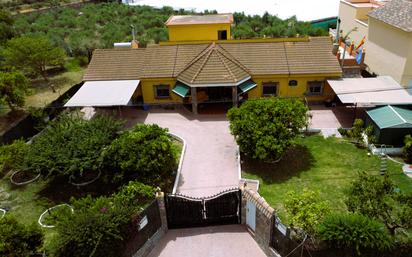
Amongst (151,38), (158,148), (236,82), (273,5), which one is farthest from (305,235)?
(273,5)

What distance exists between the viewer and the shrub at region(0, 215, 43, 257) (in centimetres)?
1548

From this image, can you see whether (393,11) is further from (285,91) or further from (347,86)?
(285,91)

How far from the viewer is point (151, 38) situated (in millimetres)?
53125

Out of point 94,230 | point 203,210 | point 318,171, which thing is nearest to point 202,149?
point 203,210

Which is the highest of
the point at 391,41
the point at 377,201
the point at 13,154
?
the point at 391,41

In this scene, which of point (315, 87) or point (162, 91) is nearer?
point (315, 87)

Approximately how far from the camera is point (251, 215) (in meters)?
18.4

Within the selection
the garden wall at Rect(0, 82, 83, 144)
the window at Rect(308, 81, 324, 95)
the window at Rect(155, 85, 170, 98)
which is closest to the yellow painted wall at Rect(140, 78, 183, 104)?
the window at Rect(155, 85, 170, 98)

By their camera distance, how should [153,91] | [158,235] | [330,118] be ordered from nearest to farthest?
[158,235] → [330,118] → [153,91]

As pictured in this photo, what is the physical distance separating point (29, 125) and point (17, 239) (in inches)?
686

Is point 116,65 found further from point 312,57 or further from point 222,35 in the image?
point 312,57

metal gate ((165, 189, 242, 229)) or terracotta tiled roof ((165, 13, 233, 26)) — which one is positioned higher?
terracotta tiled roof ((165, 13, 233, 26))

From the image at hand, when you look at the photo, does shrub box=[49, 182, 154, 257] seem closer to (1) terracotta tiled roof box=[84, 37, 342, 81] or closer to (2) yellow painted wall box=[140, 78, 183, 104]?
(1) terracotta tiled roof box=[84, 37, 342, 81]

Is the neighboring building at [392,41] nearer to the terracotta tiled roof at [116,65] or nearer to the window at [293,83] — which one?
the window at [293,83]
